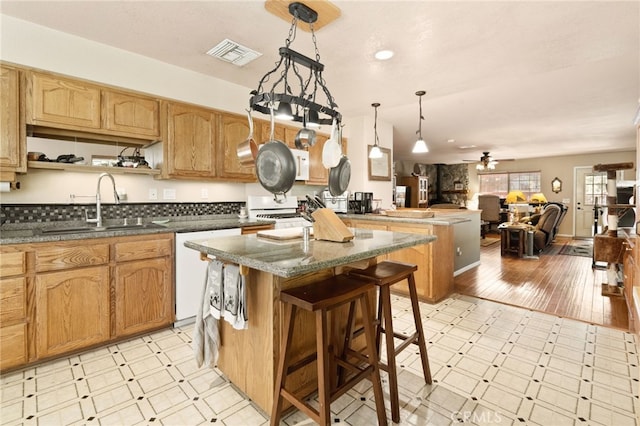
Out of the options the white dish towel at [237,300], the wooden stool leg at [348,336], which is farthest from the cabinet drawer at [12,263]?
the wooden stool leg at [348,336]

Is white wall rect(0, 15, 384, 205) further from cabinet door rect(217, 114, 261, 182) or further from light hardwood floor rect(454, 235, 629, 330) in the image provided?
light hardwood floor rect(454, 235, 629, 330)

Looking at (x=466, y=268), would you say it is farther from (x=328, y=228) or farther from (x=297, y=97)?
(x=297, y=97)

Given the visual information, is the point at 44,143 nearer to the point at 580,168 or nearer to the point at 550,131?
the point at 550,131

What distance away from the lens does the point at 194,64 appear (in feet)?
9.57

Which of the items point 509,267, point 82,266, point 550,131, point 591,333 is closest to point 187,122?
point 82,266

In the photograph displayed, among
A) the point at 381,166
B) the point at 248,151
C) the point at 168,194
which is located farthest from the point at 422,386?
the point at 381,166

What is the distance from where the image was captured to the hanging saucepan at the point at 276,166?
1.51 meters

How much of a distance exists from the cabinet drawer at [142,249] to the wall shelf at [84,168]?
30.7 inches

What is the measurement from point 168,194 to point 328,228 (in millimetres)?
2221

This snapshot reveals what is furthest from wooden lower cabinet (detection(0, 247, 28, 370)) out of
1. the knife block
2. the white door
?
the white door

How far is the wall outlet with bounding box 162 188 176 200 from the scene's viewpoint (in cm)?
323

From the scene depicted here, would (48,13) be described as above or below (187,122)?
above

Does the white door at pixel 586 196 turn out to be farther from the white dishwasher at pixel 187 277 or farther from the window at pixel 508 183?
the white dishwasher at pixel 187 277

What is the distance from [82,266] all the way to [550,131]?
7.29 metres
